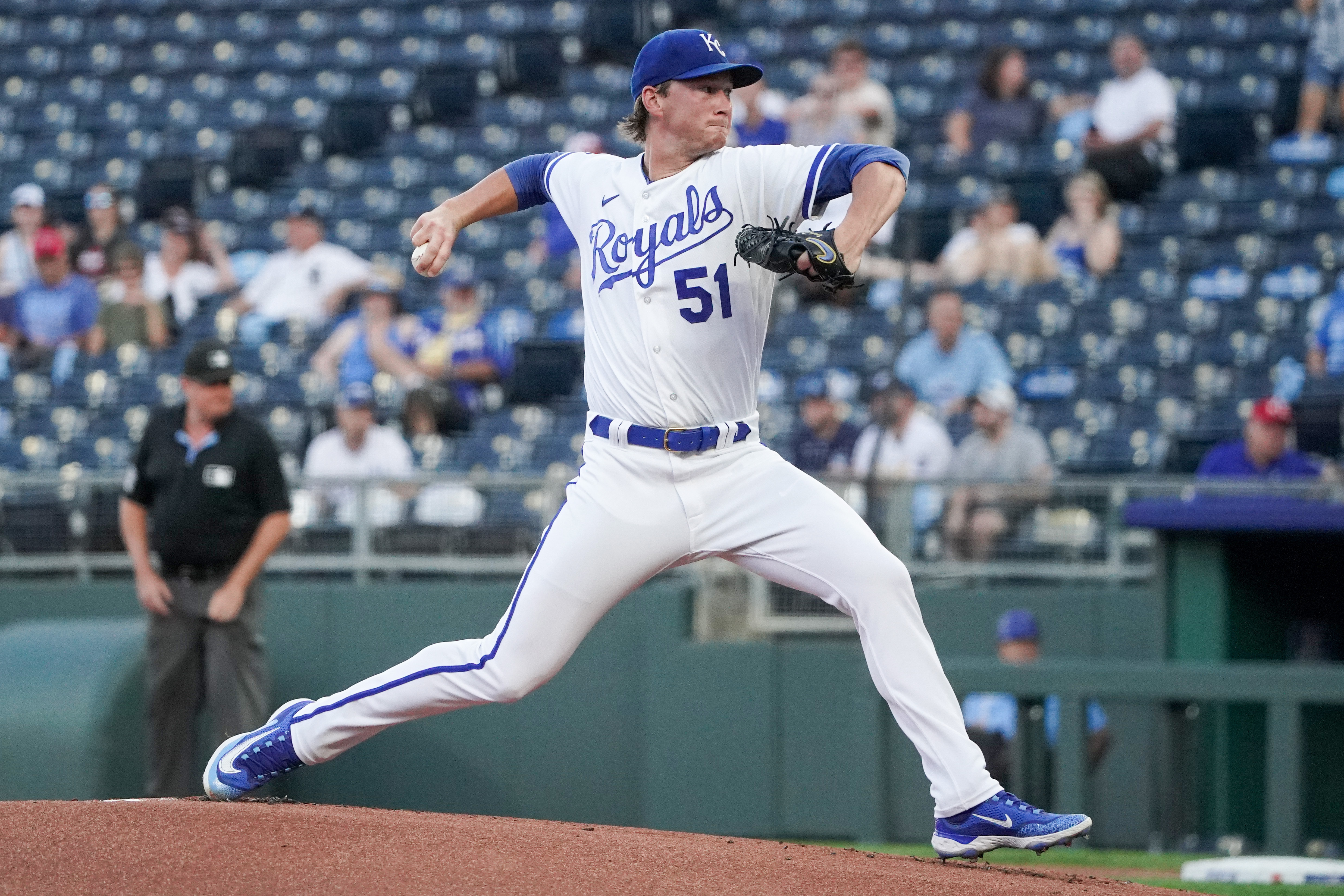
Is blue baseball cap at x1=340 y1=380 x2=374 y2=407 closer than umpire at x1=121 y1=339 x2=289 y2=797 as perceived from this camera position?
No

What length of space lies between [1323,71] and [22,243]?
811 centimetres

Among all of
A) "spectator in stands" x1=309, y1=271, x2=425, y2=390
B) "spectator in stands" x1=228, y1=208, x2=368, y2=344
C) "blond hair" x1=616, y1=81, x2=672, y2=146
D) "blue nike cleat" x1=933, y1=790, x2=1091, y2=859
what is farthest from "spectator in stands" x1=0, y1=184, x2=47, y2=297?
"blue nike cleat" x1=933, y1=790, x2=1091, y2=859

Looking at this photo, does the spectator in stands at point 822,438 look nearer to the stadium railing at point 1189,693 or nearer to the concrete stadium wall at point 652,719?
the concrete stadium wall at point 652,719

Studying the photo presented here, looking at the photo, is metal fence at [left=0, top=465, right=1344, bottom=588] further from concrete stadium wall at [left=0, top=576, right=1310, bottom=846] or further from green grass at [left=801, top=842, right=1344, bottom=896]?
green grass at [left=801, top=842, right=1344, bottom=896]

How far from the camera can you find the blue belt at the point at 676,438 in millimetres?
3844

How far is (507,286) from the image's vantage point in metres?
10.7

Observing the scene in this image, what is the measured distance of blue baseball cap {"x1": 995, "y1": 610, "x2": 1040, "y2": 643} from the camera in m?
6.77

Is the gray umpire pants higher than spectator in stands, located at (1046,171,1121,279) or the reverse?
the reverse

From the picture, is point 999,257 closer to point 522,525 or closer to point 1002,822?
point 522,525

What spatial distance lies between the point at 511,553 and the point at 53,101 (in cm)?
869

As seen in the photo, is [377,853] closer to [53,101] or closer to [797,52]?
[797,52]

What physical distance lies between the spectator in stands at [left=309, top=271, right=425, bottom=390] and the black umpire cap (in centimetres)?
311

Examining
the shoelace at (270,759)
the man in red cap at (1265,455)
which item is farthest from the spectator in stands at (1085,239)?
the shoelace at (270,759)

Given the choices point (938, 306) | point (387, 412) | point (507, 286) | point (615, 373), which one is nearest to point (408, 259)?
point (507, 286)
